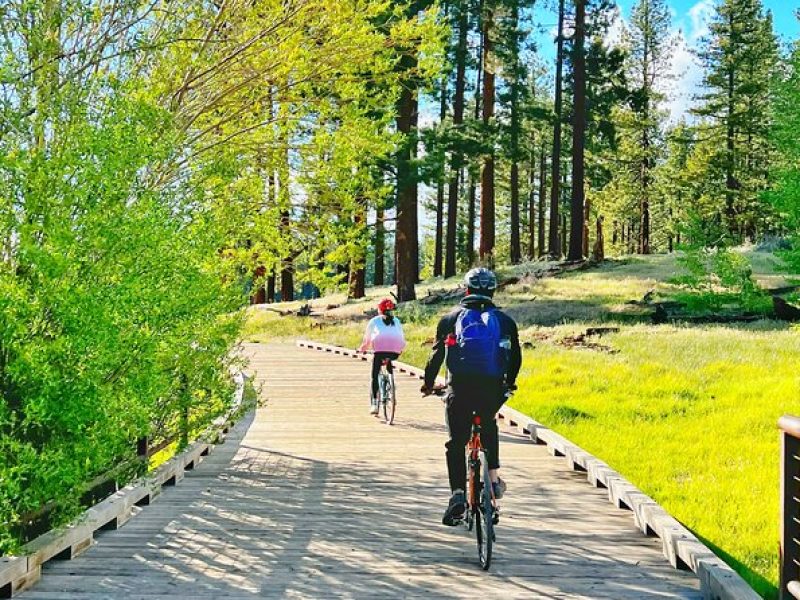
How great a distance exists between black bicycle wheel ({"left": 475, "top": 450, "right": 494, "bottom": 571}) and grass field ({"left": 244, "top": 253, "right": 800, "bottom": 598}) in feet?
7.21

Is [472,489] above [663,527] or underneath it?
above

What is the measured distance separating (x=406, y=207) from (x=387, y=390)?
1960 centimetres

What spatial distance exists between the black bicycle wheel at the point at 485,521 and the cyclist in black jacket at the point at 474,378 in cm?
17

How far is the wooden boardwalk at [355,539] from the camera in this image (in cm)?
570

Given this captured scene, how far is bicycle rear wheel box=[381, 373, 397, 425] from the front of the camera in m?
13.7

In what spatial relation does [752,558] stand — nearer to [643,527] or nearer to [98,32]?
[643,527]

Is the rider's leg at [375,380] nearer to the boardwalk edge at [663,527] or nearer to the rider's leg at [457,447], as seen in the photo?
the boardwalk edge at [663,527]

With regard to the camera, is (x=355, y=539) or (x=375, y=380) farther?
(x=375, y=380)

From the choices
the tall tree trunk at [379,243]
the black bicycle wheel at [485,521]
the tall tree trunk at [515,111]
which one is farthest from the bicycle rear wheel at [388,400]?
the tall tree trunk at [515,111]

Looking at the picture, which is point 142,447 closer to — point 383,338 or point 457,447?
point 457,447

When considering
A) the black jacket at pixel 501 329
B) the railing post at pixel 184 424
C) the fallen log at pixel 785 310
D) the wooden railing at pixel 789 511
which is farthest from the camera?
the fallen log at pixel 785 310

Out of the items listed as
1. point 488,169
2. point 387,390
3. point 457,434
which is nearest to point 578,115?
point 488,169

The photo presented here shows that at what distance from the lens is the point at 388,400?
45.5 ft

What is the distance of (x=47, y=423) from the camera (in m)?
5.70
